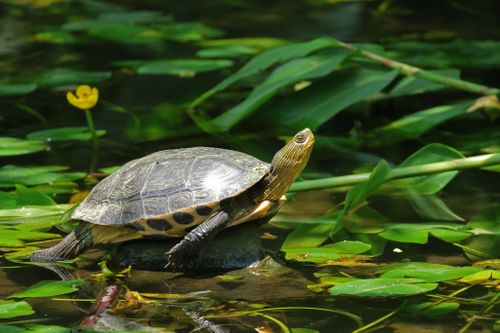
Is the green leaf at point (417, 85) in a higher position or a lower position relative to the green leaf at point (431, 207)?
higher

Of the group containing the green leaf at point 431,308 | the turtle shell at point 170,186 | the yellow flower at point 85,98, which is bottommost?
the green leaf at point 431,308

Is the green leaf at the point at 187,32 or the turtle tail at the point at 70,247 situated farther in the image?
the green leaf at the point at 187,32

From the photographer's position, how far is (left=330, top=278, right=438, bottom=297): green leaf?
6.32 feet

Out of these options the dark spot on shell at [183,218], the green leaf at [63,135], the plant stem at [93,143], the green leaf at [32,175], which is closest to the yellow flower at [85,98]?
the plant stem at [93,143]

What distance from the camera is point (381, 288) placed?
1.94 meters

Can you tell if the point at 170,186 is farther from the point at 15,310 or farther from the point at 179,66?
the point at 179,66

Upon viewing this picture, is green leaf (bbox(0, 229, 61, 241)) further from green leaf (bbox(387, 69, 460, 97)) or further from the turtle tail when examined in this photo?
green leaf (bbox(387, 69, 460, 97))

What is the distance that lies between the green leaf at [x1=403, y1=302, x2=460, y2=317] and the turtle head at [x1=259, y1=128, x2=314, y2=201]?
470 mm

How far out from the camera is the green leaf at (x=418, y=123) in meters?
3.23

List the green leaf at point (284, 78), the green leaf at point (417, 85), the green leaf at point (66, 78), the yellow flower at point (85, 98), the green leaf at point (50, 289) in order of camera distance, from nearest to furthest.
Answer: the green leaf at point (50, 289)
the yellow flower at point (85, 98)
the green leaf at point (284, 78)
the green leaf at point (417, 85)
the green leaf at point (66, 78)

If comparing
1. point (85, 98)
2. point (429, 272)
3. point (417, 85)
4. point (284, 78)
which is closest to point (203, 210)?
point (429, 272)

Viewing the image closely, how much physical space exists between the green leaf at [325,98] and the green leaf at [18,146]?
74 centimetres

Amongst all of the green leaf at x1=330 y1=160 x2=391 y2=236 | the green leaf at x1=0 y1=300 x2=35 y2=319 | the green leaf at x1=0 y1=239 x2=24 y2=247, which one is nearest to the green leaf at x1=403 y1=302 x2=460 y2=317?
the green leaf at x1=330 y1=160 x2=391 y2=236

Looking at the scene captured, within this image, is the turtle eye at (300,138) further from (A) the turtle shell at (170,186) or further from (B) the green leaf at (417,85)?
(B) the green leaf at (417,85)
